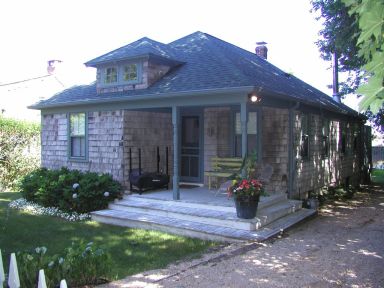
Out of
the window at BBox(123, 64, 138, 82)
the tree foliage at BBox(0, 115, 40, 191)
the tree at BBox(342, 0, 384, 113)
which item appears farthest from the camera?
the tree foliage at BBox(0, 115, 40, 191)

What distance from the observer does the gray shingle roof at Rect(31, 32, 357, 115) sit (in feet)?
29.5

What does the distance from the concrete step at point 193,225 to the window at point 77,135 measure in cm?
280

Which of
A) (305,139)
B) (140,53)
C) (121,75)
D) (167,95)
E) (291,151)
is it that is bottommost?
(291,151)

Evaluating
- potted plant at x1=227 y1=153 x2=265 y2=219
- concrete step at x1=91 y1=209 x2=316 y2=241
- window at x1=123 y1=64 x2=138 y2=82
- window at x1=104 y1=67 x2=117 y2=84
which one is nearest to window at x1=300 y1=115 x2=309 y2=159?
concrete step at x1=91 y1=209 x2=316 y2=241

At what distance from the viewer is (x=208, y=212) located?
847 centimetres

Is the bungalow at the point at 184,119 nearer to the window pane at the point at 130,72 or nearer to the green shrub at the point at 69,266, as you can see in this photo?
the window pane at the point at 130,72

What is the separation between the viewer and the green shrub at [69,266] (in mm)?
4434

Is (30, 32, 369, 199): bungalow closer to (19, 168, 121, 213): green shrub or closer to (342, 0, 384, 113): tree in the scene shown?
(19, 168, 121, 213): green shrub

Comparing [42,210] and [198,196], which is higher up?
[198,196]

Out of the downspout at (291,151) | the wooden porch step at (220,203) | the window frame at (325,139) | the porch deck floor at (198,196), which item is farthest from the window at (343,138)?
the porch deck floor at (198,196)

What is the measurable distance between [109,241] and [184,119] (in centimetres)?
542

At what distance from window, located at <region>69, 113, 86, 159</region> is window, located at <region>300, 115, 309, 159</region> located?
20.3 feet

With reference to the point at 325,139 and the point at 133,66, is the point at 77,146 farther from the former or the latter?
the point at 325,139

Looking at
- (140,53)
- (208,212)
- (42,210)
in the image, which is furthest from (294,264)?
(42,210)
